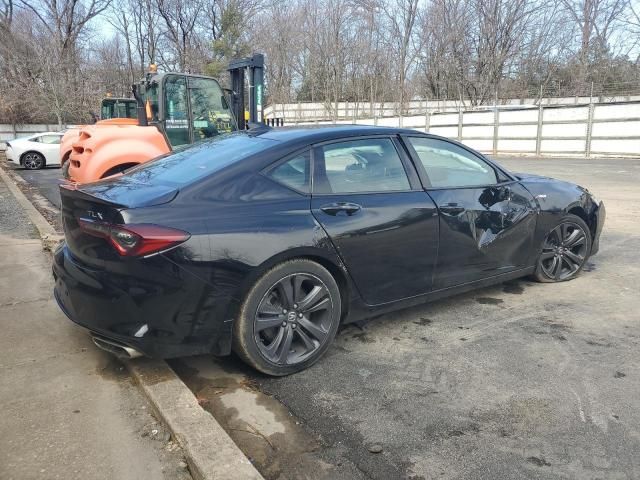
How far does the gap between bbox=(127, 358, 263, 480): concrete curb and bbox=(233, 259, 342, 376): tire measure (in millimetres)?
442

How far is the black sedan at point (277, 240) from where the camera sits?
9.42 ft

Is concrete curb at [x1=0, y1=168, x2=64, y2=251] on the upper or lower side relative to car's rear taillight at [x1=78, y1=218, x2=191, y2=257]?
lower

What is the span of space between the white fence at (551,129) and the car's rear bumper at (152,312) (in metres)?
20.8

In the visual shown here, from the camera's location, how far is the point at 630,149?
20.9m

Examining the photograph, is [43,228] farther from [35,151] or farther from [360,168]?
[35,151]

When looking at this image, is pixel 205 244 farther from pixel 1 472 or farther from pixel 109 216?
pixel 1 472

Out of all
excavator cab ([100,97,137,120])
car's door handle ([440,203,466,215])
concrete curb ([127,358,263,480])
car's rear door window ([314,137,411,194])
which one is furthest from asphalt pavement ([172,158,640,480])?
excavator cab ([100,97,137,120])

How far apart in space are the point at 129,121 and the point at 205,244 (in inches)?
385

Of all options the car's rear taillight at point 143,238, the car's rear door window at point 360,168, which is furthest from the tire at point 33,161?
the car's rear taillight at point 143,238

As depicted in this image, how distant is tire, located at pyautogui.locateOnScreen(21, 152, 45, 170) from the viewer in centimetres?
2002

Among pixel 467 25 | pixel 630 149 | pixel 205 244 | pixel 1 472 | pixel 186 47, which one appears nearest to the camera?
pixel 1 472

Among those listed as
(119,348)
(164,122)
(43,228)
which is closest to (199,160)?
(119,348)

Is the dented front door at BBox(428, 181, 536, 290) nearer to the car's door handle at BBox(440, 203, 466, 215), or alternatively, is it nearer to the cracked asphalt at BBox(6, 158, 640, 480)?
the car's door handle at BBox(440, 203, 466, 215)

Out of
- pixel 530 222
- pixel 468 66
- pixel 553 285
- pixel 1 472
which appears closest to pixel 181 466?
pixel 1 472
